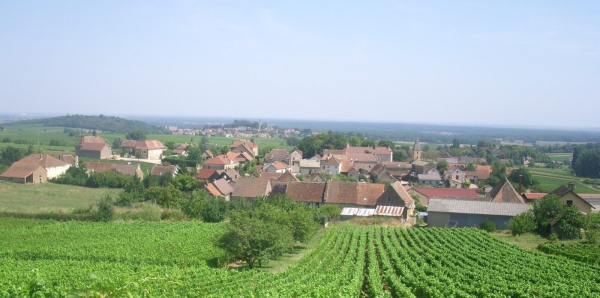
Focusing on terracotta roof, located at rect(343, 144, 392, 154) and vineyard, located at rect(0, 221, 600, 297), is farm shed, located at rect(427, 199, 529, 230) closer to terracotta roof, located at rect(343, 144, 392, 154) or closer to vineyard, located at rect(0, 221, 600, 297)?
vineyard, located at rect(0, 221, 600, 297)

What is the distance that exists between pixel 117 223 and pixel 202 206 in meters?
7.09

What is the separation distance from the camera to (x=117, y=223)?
127ft

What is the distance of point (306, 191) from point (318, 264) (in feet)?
78.9

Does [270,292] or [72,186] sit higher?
[270,292]

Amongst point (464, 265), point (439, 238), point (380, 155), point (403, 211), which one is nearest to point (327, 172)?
point (380, 155)

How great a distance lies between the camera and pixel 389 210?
4403cm

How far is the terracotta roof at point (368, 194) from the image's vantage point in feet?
153

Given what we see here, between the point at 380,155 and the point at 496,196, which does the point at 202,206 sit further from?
the point at 380,155

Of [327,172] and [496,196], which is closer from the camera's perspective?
[496,196]

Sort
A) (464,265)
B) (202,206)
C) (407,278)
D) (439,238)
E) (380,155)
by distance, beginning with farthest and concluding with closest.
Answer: (380,155), (202,206), (439,238), (464,265), (407,278)

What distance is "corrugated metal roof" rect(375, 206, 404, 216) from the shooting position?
1708 inches

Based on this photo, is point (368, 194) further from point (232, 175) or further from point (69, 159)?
point (69, 159)

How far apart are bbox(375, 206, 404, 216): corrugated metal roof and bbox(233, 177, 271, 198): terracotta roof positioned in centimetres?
1245

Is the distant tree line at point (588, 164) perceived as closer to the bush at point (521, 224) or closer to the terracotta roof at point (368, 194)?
the terracotta roof at point (368, 194)
